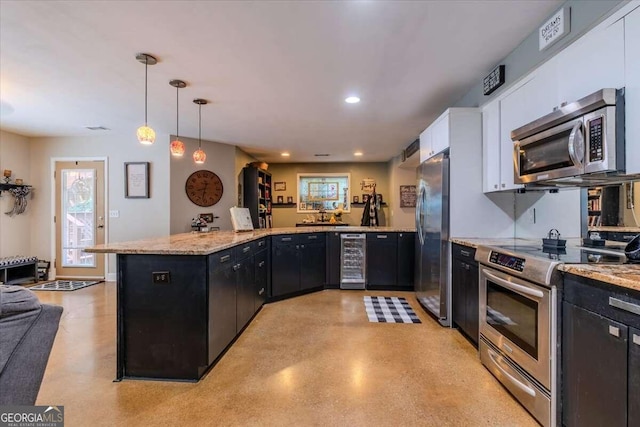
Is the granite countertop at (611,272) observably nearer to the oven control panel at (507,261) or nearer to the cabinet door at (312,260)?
the oven control panel at (507,261)

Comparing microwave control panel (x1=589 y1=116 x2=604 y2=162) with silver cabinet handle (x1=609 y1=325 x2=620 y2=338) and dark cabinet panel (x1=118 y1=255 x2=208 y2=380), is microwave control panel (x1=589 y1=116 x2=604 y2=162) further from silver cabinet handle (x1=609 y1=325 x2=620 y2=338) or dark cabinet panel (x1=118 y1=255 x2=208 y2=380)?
dark cabinet panel (x1=118 y1=255 x2=208 y2=380)

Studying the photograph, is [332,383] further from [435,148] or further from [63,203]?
[63,203]

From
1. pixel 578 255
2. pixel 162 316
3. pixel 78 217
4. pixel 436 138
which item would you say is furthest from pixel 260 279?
pixel 78 217

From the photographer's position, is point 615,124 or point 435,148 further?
point 435,148

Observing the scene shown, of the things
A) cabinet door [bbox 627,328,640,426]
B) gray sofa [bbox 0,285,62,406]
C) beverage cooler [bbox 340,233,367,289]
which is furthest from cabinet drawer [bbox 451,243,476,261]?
gray sofa [bbox 0,285,62,406]

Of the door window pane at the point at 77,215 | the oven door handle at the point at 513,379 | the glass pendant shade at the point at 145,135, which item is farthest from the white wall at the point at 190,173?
the oven door handle at the point at 513,379

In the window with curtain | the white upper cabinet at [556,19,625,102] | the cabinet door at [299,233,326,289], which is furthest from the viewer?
the window with curtain

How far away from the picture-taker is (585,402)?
1.48 metres

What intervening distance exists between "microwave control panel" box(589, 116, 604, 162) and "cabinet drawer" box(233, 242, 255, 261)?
254cm

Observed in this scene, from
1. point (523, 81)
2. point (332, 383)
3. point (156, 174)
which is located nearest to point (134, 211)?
point (156, 174)

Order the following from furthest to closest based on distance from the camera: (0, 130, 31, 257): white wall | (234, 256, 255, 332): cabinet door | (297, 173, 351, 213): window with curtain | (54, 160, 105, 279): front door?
(297, 173, 351, 213): window with curtain < (54, 160, 105, 279): front door < (0, 130, 31, 257): white wall < (234, 256, 255, 332): cabinet door

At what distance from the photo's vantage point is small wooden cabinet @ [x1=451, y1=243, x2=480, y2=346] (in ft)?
8.93

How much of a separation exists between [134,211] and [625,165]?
5926mm

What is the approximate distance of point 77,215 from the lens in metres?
5.53
